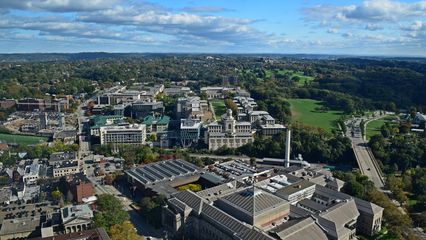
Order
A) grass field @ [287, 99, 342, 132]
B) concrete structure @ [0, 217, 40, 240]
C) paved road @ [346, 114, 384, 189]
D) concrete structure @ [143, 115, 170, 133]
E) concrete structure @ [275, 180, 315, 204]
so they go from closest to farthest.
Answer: concrete structure @ [0, 217, 40, 240] → concrete structure @ [275, 180, 315, 204] → paved road @ [346, 114, 384, 189] → concrete structure @ [143, 115, 170, 133] → grass field @ [287, 99, 342, 132]

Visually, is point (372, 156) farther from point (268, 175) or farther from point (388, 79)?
point (388, 79)

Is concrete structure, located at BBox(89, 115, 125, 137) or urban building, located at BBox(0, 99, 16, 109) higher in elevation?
urban building, located at BBox(0, 99, 16, 109)

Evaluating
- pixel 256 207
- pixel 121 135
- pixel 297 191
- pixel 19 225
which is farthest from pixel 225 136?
pixel 19 225

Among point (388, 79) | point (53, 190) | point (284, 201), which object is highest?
point (388, 79)

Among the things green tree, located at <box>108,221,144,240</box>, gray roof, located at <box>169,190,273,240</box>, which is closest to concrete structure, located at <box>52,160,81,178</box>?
gray roof, located at <box>169,190,273,240</box>

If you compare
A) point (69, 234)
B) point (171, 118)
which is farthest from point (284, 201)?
point (171, 118)

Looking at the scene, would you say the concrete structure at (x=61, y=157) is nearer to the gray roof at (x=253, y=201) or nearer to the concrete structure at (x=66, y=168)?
→ the concrete structure at (x=66, y=168)

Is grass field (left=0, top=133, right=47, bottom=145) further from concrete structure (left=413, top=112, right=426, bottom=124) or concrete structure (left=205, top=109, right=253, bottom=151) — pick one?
concrete structure (left=413, top=112, right=426, bottom=124)
